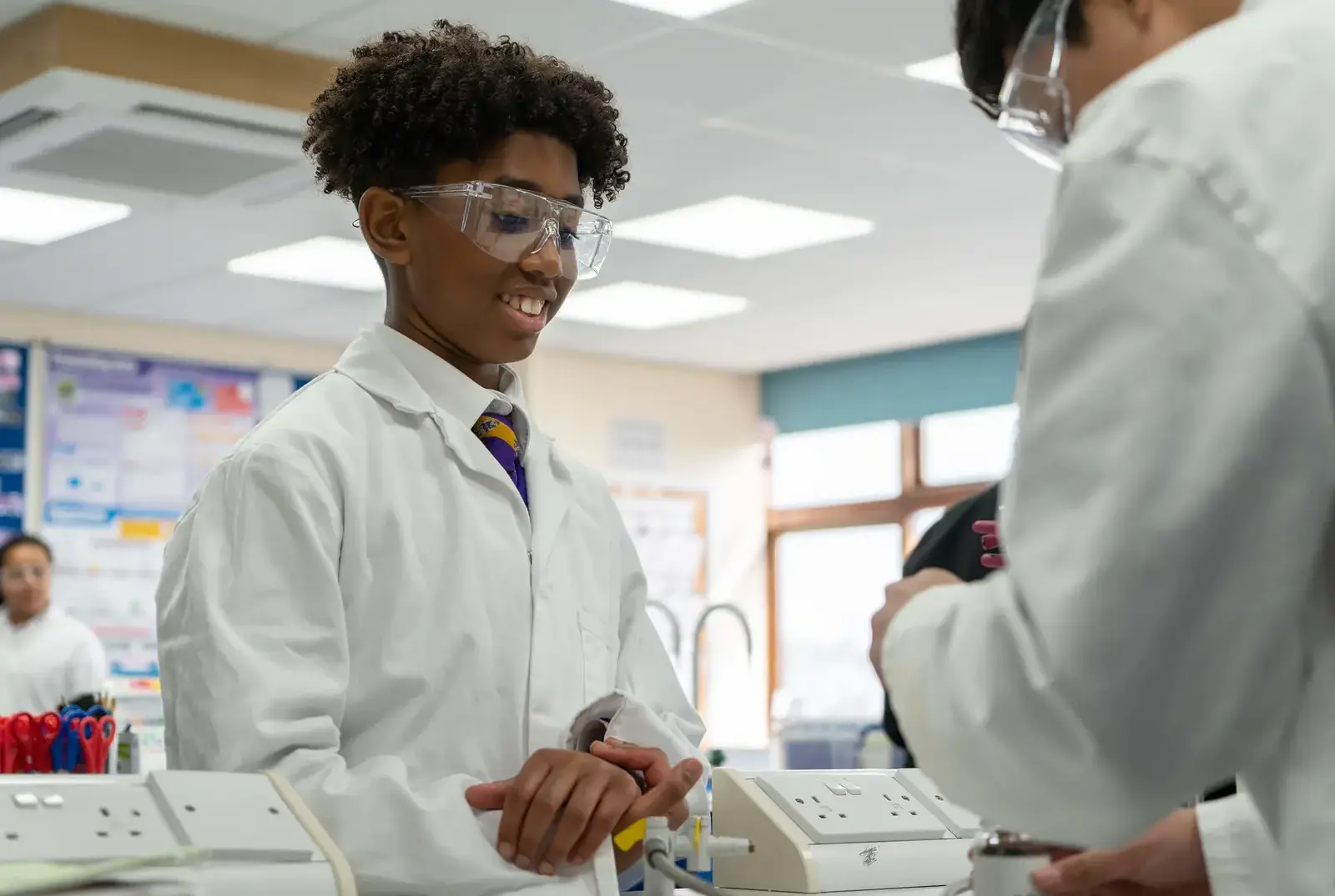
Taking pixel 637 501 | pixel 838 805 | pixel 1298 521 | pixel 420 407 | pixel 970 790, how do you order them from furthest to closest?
pixel 637 501 < pixel 838 805 < pixel 420 407 < pixel 970 790 < pixel 1298 521

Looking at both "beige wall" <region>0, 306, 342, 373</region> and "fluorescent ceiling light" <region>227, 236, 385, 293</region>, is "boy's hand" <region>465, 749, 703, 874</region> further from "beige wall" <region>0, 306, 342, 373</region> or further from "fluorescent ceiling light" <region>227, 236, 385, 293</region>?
"beige wall" <region>0, 306, 342, 373</region>

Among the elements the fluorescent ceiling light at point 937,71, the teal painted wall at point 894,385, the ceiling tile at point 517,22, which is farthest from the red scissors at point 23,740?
the teal painted wall at point 894,385

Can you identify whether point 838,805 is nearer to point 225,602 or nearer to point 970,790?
point 225,602

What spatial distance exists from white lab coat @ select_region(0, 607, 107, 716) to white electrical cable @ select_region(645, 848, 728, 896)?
16.8 ft

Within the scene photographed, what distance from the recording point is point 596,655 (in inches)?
63.6

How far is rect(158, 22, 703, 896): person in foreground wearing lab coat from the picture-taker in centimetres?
133

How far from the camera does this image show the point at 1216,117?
74 centimetres

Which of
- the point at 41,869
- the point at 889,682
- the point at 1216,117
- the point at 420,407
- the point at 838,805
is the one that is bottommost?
the point at 838,805

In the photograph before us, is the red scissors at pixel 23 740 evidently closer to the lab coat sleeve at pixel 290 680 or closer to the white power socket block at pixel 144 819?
the lab coat sleeve at pixel 290 680

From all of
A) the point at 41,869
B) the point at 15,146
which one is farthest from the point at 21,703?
the point at 41,869

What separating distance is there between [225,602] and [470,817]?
264 mm

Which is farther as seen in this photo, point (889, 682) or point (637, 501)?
point (637, 501)

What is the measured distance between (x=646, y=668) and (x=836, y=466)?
8.07 meters

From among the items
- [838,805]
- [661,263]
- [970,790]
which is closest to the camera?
[970,790]
